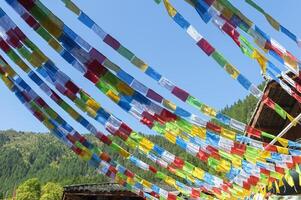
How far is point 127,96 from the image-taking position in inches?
210

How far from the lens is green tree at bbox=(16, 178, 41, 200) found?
96556mm

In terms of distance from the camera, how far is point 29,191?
9838 centimetres

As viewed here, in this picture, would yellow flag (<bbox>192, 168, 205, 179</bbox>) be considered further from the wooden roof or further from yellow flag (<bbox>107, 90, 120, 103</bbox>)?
the wooden roof

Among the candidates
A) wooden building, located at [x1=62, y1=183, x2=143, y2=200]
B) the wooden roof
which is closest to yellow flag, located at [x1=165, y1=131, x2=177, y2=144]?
the wooden roof

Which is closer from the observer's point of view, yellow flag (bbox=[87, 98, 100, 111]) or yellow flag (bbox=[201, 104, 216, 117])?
yellow flag (bbox=[87, 98, 100, 111])

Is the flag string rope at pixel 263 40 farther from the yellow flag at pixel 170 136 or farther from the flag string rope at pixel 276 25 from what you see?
the yellow flag at pixel 170 136

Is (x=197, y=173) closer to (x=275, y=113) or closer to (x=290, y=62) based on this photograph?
(x=290, y=62)

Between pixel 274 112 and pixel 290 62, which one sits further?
pixel 274 112

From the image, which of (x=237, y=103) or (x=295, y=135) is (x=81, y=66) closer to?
(x=295, y=135)

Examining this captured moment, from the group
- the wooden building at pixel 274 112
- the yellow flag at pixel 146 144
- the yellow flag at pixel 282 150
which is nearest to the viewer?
the yellow flag at pixel 146 144

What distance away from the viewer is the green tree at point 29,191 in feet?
317

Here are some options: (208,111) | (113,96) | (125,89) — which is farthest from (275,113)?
(125,89)

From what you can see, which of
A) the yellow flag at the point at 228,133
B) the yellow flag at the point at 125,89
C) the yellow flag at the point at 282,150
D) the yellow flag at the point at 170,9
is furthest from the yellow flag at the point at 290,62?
the yellow flag at the point at 282,150

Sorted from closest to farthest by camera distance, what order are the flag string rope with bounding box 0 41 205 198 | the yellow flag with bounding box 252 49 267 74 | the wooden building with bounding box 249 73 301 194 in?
the yellow flag with bounding box 252 49 267 74 → the flag string rope with bounding box 0 41 205 198 → the wooden building with bounding box 249 73 301 194
